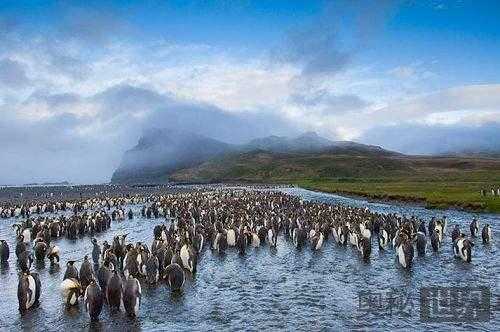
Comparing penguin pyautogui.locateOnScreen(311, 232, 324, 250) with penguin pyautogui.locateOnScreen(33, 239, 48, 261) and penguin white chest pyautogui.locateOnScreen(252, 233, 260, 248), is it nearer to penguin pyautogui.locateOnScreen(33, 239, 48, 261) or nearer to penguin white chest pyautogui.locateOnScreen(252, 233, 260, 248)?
penguin white chest pyautogui.locateOnScreen(252, 233, 260, 248)

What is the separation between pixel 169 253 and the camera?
814 inches

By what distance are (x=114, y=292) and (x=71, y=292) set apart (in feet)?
6.16

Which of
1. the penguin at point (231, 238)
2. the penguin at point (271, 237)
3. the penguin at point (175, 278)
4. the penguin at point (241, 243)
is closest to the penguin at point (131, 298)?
the penguin at point (175, 278)

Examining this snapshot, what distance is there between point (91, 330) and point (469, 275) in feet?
46.7

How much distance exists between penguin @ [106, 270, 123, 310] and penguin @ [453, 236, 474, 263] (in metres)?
15.2

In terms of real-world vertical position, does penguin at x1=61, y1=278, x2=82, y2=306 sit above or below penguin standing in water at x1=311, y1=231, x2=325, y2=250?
below

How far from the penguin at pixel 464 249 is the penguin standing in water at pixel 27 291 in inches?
691

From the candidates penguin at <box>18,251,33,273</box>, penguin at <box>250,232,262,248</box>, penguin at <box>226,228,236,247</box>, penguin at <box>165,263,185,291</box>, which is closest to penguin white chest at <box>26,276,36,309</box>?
penguin at <box>165,263,185,291</box>

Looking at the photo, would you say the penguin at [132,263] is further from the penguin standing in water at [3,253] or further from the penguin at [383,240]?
the penguin at [383,240]

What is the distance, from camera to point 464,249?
22500mm

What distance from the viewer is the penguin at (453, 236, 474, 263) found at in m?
22.3

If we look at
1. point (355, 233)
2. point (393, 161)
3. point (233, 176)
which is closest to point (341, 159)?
point (393, 161)

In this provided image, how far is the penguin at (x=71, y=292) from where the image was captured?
53.8 feet

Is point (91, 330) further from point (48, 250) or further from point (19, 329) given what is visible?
point (48, 250)
